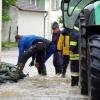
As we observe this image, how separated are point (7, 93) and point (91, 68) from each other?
3.65 m

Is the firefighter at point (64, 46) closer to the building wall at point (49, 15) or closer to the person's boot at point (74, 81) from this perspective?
the person's boot at point (74, 81)

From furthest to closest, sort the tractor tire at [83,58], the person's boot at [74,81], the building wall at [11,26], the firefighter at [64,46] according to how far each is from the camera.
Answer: the building wall at [11,26]
the firefighter at [64,46]
the person's boot at [74,81]
the tractor tire at [83,58]

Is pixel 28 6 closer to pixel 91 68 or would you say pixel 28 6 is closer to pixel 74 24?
pixel 74 24

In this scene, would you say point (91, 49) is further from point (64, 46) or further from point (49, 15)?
point (49, 15)

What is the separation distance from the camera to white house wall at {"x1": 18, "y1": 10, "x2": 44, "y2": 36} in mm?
46781

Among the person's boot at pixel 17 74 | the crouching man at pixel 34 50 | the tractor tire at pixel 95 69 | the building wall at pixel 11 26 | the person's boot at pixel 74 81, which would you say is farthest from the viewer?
the building wall at pixel 11 26

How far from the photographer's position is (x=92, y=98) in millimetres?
6289

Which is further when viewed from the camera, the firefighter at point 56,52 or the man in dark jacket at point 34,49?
the firefighter at point 56,52

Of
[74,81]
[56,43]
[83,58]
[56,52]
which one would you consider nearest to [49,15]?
[56,52]

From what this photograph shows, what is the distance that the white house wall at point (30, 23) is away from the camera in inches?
1842

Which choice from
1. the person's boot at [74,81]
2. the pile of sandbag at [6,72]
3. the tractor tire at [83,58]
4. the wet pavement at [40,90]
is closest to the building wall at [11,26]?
the pile of sandbag at [6,72]

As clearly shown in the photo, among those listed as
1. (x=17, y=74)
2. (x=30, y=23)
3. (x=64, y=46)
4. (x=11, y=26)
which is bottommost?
(x=17, y=74)

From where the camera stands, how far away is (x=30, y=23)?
48.2 meters

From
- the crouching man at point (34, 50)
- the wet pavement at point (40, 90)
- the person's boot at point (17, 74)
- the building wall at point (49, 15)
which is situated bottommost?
the wet pavement at point (40, 90)
